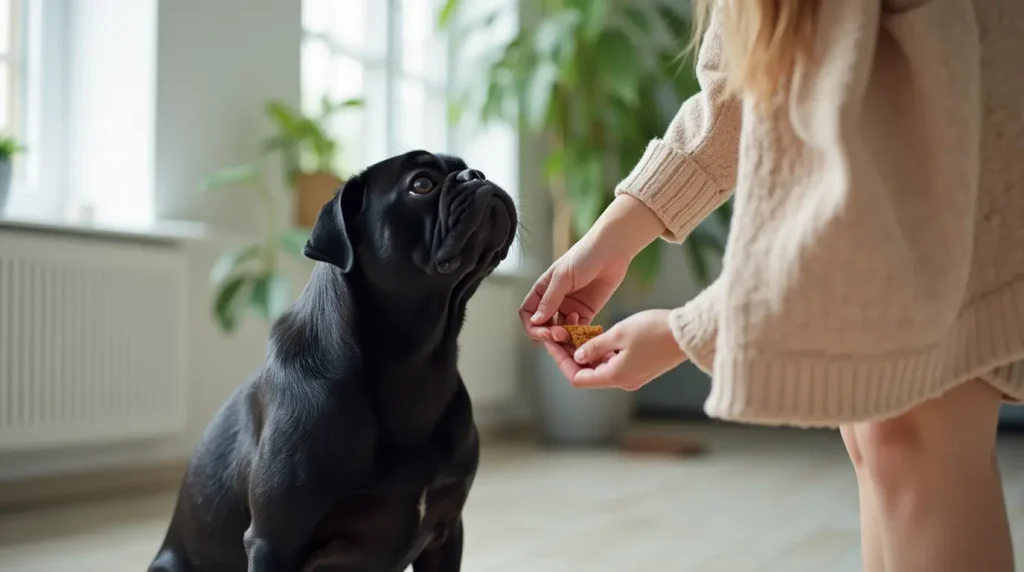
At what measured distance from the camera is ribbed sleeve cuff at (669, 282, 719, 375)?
0.90 metres

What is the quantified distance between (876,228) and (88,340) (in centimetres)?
229

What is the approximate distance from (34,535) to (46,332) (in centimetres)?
55

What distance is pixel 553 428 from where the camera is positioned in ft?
14.0

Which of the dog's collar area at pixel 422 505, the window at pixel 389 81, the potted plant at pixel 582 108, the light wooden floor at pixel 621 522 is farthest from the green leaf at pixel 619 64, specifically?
the dog's collar area at pixel 422 505

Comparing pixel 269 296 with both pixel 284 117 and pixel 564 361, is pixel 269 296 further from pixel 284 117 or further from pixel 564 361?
pixel 564 361

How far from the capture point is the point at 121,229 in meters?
2.69

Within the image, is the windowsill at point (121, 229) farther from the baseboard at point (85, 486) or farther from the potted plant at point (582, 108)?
the potted plant at point (582, 108)

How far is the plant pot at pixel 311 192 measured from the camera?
11.1 ft

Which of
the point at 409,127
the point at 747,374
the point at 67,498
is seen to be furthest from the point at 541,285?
the point at 409,127

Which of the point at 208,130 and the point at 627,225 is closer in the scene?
the point at 627,225

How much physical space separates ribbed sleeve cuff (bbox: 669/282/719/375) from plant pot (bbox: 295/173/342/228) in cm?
259

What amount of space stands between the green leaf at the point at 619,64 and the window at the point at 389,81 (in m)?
0.65

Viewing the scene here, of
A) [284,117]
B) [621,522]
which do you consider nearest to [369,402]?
[621,522]

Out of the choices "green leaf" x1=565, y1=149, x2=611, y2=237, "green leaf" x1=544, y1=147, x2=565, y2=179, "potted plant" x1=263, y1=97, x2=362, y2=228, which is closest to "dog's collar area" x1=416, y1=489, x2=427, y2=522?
"potted plant" x1=263, y1=97, x2=362, y2=228
